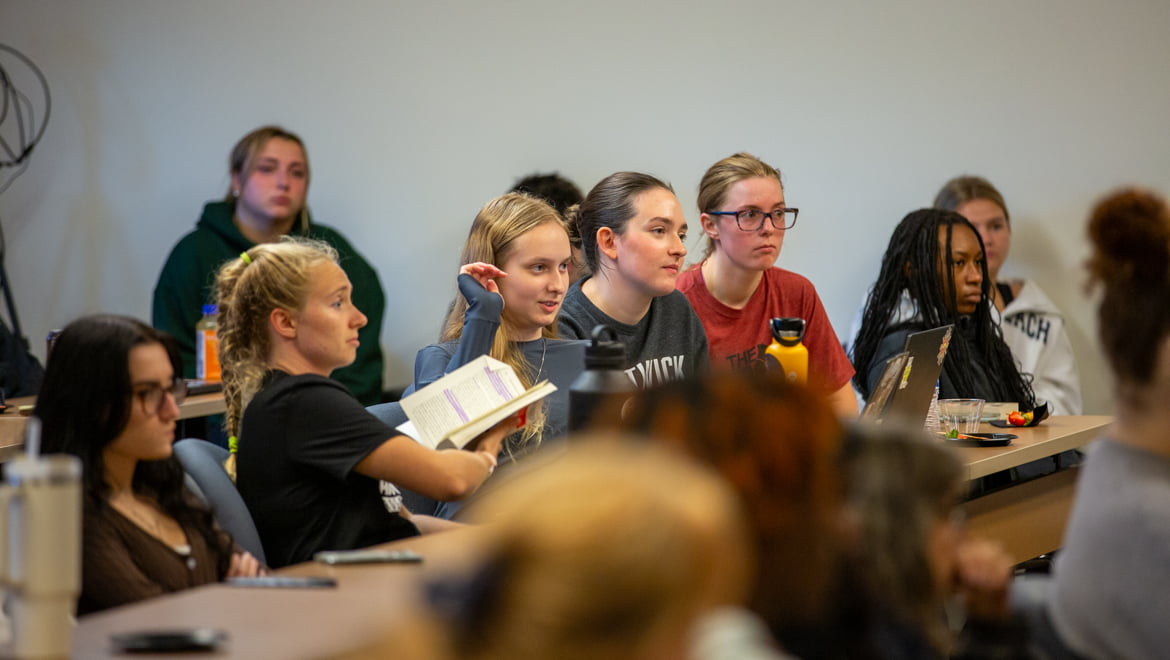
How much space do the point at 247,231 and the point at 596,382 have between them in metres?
2.91

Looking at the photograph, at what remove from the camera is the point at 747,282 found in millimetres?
3381

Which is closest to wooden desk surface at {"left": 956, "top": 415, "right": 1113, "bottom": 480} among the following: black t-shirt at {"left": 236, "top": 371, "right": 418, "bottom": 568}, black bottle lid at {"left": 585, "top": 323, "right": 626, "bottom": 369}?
black bottle lid at {"left": 585, "top": 323, "right": 626, "bottom": 369}

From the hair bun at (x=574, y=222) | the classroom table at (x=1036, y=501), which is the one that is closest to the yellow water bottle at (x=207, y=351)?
the hair bun at (x=574, y=222)

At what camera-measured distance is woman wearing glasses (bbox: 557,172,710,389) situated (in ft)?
9.57

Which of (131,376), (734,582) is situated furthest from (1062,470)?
(734,582)

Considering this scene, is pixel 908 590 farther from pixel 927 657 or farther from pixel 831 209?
pixel 831 209

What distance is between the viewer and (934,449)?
1197mm

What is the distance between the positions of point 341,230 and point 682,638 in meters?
4.33

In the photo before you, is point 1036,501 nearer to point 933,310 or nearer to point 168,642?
point 933,310

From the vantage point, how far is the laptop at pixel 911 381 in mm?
2586

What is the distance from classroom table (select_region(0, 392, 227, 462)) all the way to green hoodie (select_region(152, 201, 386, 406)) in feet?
2.32

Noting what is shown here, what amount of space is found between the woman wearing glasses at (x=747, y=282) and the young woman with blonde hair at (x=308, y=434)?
1.29m

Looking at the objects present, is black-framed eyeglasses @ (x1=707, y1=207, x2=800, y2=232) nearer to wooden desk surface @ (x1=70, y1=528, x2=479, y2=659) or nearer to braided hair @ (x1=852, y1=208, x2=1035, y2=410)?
braided hair @ (x1=852, y1=208, x2=1035, y2=410)

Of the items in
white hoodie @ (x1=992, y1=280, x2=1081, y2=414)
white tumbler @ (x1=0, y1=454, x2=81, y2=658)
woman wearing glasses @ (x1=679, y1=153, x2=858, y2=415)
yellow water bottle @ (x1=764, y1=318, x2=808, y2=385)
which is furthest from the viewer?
white hoodie @ (x1=992, y1=280, x2=1081, y2=414)
